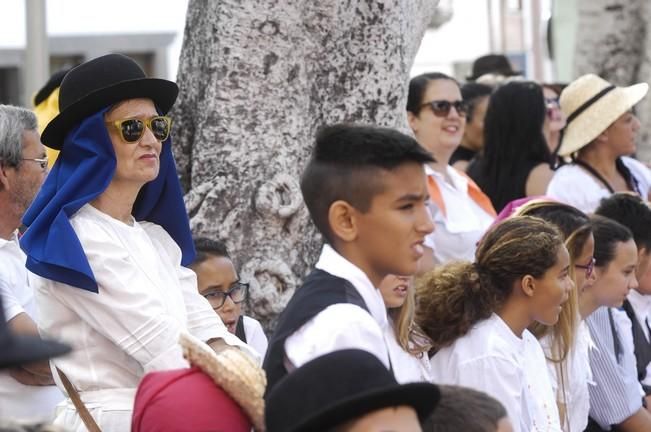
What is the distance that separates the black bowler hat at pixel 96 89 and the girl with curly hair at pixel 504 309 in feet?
4.28

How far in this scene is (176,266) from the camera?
498 centimetres

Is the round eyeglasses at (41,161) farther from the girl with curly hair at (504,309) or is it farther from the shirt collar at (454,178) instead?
the shirt collar at (454,178)

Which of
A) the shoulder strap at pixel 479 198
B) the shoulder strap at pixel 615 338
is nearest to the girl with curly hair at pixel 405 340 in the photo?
the shoulder strap at pixel 615 338

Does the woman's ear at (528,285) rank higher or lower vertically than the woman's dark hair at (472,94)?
lower

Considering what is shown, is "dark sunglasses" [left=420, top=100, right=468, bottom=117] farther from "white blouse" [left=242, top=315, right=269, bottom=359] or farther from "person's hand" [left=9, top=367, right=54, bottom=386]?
"person's hand" [left=9, top=367, right=54, bottom=386]

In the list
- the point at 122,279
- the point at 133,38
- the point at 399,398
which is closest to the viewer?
the point at 399,398

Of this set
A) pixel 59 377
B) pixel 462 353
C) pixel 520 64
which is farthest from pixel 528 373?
pixel 520 64

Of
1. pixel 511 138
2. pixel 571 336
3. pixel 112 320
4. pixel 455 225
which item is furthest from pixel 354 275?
pixel 511 138

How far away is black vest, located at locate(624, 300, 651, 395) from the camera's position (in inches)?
276

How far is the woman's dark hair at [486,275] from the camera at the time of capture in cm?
548

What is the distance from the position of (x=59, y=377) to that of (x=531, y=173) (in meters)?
4.00

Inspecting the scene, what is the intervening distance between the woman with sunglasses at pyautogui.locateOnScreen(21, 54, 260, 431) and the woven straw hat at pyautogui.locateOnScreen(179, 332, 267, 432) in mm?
850

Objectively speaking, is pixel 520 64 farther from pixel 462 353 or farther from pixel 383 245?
pixel 383 245

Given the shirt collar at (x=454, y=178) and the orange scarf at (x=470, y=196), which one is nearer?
the orange scarf at (x=470, y=196)
